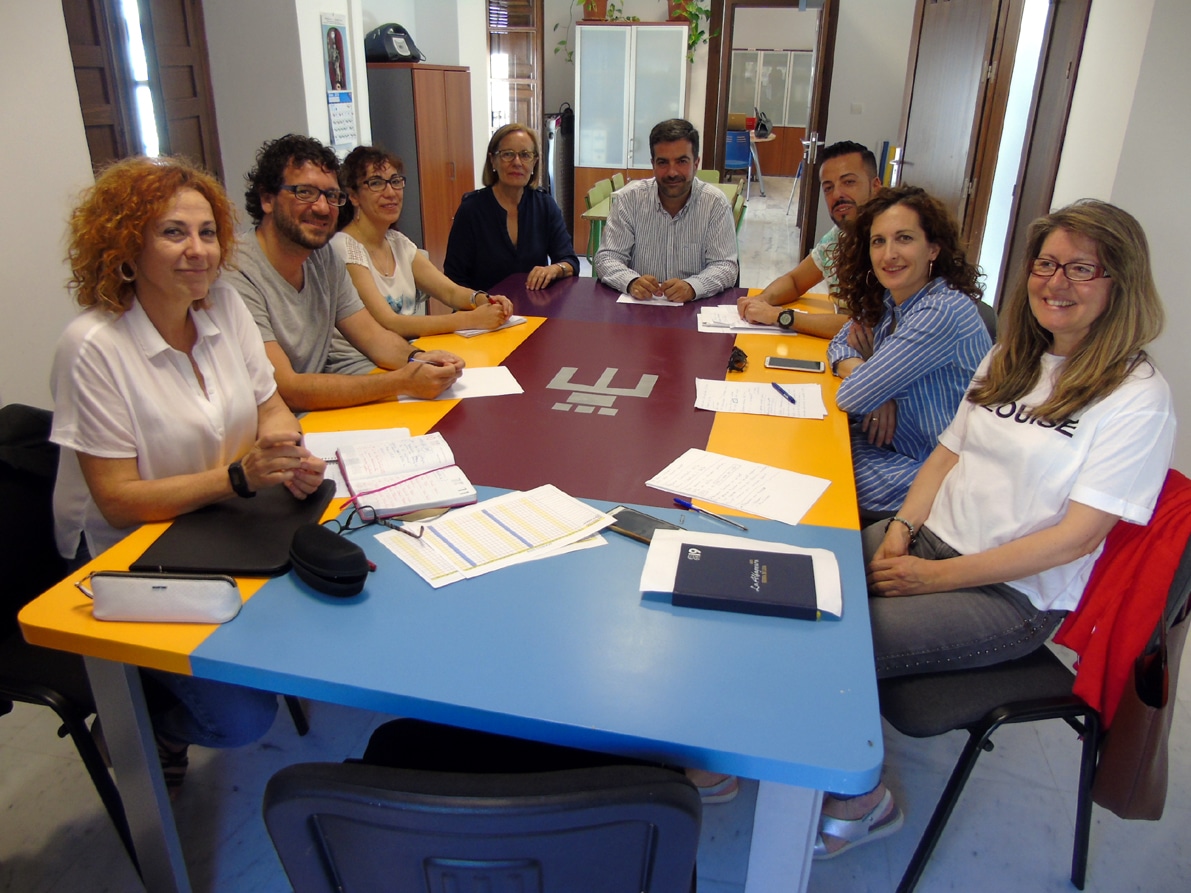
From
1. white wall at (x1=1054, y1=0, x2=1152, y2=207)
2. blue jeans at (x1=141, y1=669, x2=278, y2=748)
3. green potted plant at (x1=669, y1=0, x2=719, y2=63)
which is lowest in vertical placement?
blue jeans at (x1=141, y1=669, x2=278, y2=748)

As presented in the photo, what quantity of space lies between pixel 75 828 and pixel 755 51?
1361 centimetres

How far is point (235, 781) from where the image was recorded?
74.5 inches

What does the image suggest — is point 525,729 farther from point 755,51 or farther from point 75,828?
point 755,51

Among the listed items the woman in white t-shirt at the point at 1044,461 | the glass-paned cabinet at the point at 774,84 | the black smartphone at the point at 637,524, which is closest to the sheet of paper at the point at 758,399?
the woman in white t-shirt at the point at 1044,461

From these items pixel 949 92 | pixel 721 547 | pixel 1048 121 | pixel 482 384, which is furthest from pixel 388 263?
pixel 949 92

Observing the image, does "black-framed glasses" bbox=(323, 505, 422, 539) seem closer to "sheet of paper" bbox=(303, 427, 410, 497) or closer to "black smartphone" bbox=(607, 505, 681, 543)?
"sheet of paper" bbox=(303, 427, 410, 497)

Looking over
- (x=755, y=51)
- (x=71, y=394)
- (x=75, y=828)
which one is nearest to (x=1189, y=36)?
(x=71, y=394)

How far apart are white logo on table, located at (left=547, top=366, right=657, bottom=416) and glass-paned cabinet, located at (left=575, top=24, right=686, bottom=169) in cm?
499

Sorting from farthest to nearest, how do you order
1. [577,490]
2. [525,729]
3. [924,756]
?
1. [924,756]
2. [577,490]
3. [525,729]

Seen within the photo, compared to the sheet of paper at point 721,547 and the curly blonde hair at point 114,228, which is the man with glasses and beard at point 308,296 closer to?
the curly blonde hair at point 114,228

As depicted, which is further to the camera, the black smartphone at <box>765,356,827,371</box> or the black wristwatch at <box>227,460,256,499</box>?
the black smartphone at <box>765,356,827,371</box>

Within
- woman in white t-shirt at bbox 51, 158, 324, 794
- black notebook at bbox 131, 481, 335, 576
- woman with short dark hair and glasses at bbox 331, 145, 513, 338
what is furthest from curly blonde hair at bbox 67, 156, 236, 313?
woman with short dark hair and glasses at bbox 331, 145, 513, 338

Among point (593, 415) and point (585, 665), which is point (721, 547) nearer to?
point (585, 665)

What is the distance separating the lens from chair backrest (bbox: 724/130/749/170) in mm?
12117
